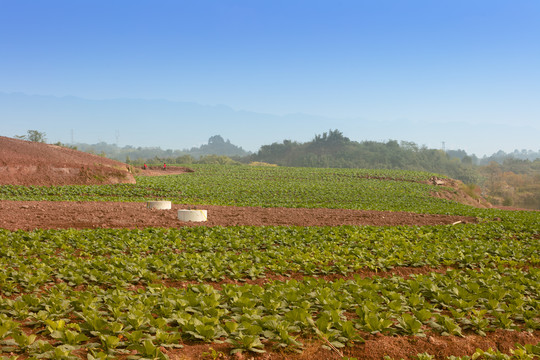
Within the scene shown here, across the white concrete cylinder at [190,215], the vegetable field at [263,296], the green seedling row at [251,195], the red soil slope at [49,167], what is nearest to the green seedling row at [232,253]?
the vegetable field at [263,296]

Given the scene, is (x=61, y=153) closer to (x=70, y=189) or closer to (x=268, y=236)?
(x=70, y=189)

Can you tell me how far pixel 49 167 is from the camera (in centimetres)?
3356

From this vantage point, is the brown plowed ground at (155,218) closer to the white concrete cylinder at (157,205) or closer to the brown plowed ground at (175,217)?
the brown plowed ground at (175,217)

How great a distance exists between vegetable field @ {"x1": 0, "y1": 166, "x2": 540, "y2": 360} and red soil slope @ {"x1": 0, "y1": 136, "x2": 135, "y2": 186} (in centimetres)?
2291

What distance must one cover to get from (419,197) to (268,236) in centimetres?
2552

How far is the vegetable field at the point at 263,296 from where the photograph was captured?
508 cm

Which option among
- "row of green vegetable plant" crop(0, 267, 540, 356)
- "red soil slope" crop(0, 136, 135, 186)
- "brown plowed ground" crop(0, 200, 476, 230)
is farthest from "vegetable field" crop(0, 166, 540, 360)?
"red soil slope" crop(0, 136, 135, 186)

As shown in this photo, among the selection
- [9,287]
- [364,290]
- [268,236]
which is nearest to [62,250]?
[9,287]

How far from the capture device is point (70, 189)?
2873 centimetres

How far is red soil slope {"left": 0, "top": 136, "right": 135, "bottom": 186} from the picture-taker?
1257 inches

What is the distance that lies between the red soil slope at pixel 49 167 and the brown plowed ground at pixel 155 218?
14.7 meters

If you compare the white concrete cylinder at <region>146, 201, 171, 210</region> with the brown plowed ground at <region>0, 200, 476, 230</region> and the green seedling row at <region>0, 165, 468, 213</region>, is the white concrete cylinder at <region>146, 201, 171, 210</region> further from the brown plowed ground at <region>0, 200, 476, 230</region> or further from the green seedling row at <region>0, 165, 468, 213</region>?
the green seedling row at <region>0, 165, 468, 213</region>

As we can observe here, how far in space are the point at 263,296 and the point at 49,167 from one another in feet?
106

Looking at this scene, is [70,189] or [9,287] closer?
[9,287]
